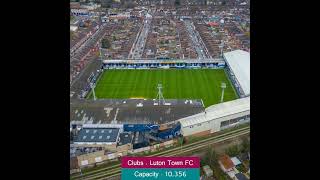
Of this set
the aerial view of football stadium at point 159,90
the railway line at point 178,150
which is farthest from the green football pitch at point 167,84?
the railway line at point 178,150

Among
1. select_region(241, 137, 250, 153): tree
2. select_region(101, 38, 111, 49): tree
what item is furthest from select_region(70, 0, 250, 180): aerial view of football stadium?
select_region(101, 38, 111, 49): tree

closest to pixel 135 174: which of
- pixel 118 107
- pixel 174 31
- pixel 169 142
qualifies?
pixel 169 142

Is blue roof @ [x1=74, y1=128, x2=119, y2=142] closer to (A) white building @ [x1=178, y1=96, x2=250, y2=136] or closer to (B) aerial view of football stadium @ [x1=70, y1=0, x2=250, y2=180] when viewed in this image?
(B) aerial view of football stadium @ [x1=70, y1=0, x2=250, y2=180]

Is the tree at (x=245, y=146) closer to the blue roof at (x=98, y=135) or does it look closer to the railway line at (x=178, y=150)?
the railway line at (x=178, y=150)

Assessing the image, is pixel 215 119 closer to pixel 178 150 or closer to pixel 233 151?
pixel 233 151

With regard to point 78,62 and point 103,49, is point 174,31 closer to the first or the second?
point 103,49

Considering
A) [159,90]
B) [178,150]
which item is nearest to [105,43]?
[159,90]
